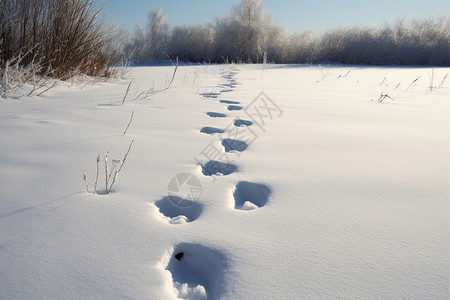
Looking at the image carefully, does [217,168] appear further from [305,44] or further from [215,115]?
[305,44]

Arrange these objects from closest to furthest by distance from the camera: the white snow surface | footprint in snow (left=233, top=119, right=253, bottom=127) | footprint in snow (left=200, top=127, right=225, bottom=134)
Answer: the white snow surface, footprint in snow (left=200, top=127, right=225, bottom=134), footprint in snow (left=233, top=119, right=253, bottom=127)

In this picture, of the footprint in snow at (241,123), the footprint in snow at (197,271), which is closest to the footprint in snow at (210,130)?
the footprint in snow at (241,123)

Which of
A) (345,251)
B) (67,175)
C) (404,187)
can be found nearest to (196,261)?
(345,251)

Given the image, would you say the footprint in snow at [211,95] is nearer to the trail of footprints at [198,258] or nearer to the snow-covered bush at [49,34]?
the snow-covered bush at [49,34]

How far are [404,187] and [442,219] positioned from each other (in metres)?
0.16

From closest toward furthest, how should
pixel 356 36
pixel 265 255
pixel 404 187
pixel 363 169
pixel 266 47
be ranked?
pixel 265 255
pixel 404 187
pixel 363 169
pixel 356 36
pixel 266 47

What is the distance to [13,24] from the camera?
227 centimetres

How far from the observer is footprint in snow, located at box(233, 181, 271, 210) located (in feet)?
2.52

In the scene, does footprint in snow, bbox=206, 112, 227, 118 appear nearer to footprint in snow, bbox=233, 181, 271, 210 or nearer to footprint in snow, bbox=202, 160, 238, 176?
footprint in snow, bbox=202, 160, 238, 176

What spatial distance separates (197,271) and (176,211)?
0.64ft

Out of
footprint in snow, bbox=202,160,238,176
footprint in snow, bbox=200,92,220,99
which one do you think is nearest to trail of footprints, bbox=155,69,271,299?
footprint in snow, bbox=202,160,238,176

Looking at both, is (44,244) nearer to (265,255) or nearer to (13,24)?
(265,255)

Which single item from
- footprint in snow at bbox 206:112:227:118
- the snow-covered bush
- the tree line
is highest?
the tree line

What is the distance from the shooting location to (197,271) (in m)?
0.55
